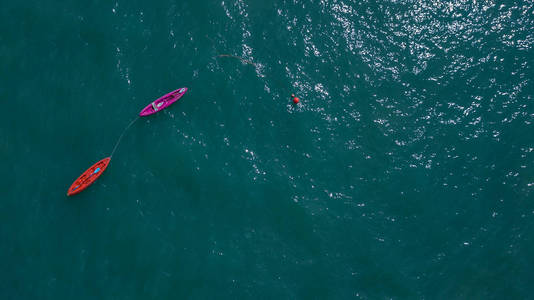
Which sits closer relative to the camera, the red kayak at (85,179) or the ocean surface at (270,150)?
the red kayak at (85,179)

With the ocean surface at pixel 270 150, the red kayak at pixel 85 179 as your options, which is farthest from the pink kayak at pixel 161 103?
the red kayak at pixel 85 179

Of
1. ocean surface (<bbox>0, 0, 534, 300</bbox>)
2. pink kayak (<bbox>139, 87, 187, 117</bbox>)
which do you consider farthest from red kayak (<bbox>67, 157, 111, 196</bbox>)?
pink kayak (<bbox>139, 87, 187, 117</bbox>)

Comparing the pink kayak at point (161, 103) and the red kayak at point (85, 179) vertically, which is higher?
the pink kayak at point (161, 103)

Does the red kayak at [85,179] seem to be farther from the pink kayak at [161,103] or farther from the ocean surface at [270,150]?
the pink kayak at [161,103]

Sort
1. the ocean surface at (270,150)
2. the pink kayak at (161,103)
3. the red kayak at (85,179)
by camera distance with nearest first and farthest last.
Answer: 1. the red kayak at (85,179)
2. the ocean surface at (270,150)
3. the pink kayak at (161,103)

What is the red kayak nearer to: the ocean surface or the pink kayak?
the ocean surface

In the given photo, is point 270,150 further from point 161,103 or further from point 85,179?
point 85,179
